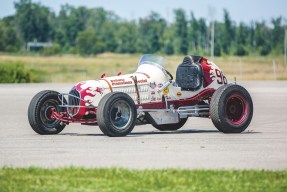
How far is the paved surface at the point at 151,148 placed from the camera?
14766mm

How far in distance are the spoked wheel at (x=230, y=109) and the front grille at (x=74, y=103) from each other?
2.73 meters

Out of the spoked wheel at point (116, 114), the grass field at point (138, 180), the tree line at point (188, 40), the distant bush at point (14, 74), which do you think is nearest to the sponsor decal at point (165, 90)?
the spoked wheel at point (116, 114)

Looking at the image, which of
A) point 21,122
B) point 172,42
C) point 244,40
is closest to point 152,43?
point 172,42

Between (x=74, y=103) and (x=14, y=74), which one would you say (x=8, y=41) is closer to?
(x=14, y=74)

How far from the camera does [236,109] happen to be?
2089 cm

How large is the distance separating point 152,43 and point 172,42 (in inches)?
177

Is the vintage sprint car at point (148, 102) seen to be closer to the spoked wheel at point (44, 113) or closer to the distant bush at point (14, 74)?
the spoked wheel at point (44, 113)

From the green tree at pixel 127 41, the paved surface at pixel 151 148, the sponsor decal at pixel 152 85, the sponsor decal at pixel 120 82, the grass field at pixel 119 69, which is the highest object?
the green tree at pixel 127 41

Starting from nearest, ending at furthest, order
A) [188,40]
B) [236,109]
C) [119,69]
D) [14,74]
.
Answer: [236,109], [14,74], [119,69], [188,40]

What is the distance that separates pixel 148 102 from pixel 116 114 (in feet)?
4.14

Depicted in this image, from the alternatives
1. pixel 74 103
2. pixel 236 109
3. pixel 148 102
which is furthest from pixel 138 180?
pixel 236 109

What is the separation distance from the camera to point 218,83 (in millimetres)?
21500

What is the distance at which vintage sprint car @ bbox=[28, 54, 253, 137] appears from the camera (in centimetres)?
1952

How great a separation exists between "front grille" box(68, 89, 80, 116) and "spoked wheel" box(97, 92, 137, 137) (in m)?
0.77
